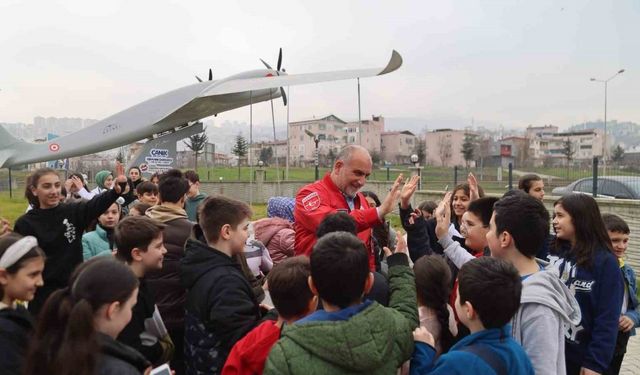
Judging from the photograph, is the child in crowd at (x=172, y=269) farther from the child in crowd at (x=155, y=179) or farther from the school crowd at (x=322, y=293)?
the child in crowd at (x=155, y=179)

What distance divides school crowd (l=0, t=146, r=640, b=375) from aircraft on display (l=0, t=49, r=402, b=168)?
9.73 meters

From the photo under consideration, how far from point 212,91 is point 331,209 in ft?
34.7

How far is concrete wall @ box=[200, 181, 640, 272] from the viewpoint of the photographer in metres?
9.24

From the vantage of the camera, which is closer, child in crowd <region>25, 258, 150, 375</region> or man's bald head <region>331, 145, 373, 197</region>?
child in crowd <region>25, 258, 150, 375</region>

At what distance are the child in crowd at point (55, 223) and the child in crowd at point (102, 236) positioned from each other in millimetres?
803

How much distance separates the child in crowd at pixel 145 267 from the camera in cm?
282

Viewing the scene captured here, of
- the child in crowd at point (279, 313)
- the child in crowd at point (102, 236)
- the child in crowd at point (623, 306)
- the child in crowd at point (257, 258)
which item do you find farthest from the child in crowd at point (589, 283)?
the child in crowd at point (102, 236)

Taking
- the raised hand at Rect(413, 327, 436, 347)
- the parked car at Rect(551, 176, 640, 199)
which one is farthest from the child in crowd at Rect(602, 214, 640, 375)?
the parked car at Rect(551, 176, 640, 199)

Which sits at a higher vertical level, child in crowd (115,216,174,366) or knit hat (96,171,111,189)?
knit hat (96,171,111,189)

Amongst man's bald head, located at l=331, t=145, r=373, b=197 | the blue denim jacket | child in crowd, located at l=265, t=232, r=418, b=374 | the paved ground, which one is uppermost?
man's bald head, located at l=331, t=145, r=373, b=197

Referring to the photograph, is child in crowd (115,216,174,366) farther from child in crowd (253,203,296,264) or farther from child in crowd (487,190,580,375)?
child in crowd (487,190,580,375)

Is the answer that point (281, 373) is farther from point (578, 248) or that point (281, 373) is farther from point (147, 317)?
point (578, 248)

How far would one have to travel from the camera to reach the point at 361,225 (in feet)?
11.2

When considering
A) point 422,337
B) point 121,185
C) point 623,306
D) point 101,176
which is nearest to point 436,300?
point 422,337
